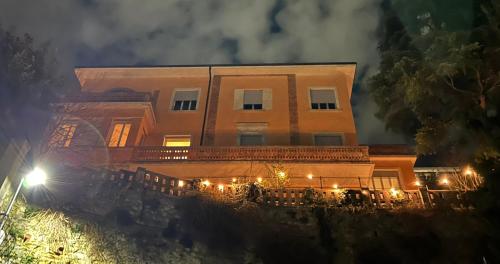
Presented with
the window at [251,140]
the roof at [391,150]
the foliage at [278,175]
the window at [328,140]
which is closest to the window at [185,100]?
the window at [251,140]

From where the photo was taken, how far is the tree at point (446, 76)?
1380cm

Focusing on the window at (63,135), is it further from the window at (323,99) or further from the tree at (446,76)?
the tree at (446,76)

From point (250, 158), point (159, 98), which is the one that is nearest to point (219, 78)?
point (159, 98)

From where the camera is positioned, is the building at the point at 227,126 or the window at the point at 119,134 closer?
the building at the point at 227,126

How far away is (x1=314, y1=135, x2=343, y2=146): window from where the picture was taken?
77.3ft

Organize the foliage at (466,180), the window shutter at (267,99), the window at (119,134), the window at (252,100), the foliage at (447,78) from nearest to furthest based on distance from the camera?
the foliage at (447,78)
the foliage at (466,180)
the window at (119,134)
the window shutter at (267,99)
the window at (252,100)

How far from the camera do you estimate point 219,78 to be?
91.7 feet

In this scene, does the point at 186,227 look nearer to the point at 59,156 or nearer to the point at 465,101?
the point at 59,156

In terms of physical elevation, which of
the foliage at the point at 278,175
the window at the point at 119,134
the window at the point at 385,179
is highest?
the window at the point at 119,134

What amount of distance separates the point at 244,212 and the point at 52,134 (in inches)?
423

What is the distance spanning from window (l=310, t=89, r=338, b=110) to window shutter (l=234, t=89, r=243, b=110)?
4.92 m

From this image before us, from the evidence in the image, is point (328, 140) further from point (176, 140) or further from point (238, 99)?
point (176, 140)

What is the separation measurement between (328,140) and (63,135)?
1540cm

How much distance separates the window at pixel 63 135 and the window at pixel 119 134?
2.30m
